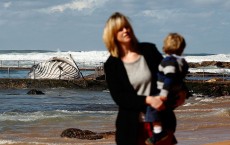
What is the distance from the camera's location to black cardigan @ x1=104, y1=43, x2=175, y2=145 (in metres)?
4.25

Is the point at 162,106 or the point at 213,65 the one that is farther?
the point at 213,65

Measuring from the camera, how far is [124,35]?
4.30 m

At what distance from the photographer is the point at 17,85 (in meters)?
33.3

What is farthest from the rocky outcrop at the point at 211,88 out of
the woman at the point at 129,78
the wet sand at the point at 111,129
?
the woman at the point at 129,78

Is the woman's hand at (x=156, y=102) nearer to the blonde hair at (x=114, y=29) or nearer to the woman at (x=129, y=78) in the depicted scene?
the woman at (x=129, y=78)

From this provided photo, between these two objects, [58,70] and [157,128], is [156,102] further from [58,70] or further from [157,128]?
[58,70]

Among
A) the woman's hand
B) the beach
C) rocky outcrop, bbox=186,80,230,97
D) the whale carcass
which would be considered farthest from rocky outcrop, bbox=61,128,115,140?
the whale carcass

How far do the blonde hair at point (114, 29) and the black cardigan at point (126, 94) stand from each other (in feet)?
0.24

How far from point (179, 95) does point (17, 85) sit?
29665 mm

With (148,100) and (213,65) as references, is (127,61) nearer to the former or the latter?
(148,100)

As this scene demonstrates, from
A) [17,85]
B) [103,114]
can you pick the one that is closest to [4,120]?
[103,114]

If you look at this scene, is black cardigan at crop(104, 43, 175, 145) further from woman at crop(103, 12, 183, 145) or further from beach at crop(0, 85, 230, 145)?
beach at crop(0, 85, 230, 145)

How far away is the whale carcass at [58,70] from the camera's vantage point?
36.9 metres

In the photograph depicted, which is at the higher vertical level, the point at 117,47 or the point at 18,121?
the point at 117,47
